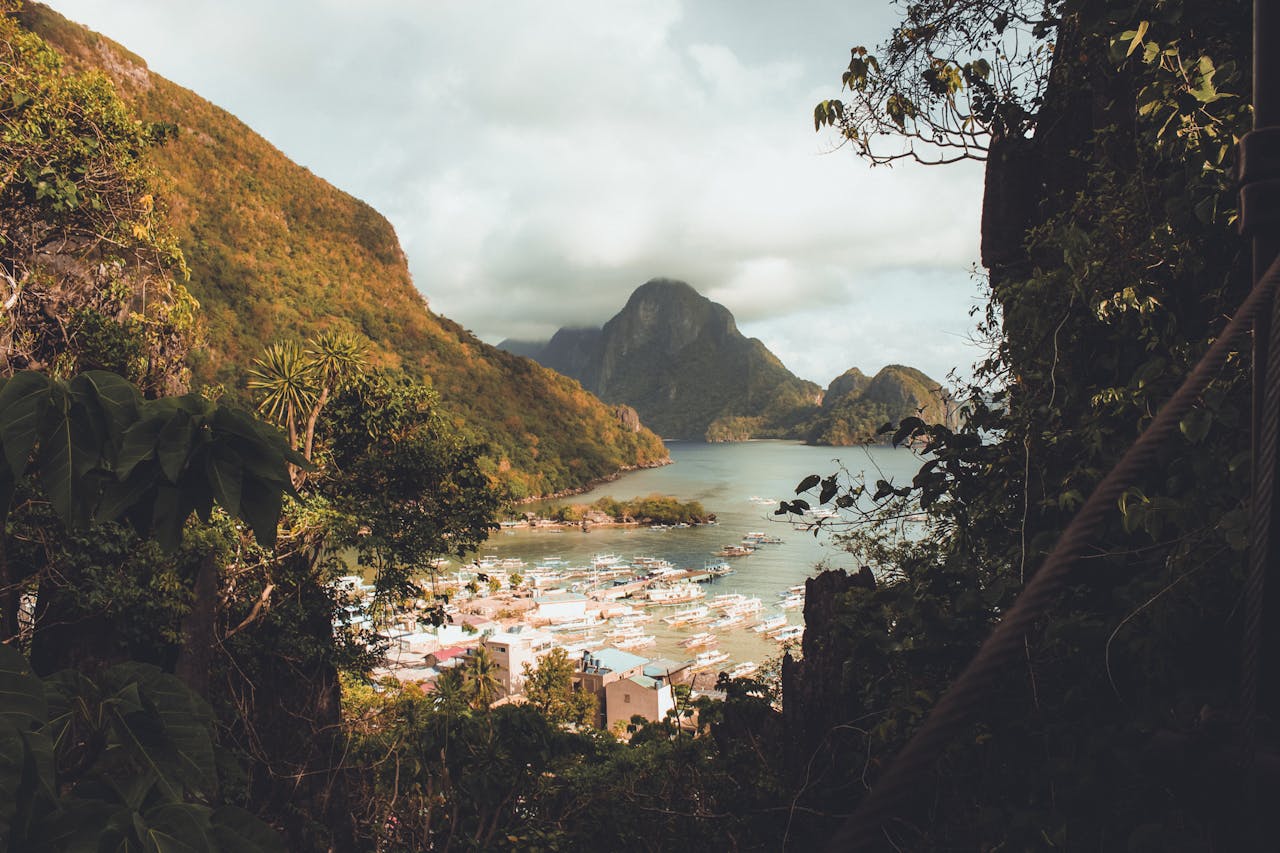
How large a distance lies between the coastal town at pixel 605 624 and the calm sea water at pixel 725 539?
428 millimetres

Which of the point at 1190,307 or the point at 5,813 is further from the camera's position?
the point at 1190,307

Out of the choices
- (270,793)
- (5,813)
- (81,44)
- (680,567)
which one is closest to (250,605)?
(270,793)

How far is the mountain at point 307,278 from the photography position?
34250 millimetres

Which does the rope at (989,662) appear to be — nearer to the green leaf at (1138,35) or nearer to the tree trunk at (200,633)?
the green leaf at (1138,35)

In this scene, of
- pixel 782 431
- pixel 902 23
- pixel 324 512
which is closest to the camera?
pixel 902 23

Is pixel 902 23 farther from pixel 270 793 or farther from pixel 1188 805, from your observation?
pixel 270 793

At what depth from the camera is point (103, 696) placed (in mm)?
962

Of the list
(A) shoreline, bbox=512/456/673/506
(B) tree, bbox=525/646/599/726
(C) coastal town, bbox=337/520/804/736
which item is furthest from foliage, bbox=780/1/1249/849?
(A) shoreline, bbox=512/456/673/506

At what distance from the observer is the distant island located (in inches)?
5039

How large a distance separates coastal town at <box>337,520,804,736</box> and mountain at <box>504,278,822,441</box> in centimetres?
9548

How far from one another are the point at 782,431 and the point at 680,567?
307 feet

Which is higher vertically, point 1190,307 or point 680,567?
point 1190,307

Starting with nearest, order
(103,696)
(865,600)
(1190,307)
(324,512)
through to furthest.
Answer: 1. (103,696)
2. (1190,307)
3. (865,600)
4. (324,512)

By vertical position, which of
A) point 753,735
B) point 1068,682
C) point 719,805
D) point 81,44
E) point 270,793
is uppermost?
point 81,44
